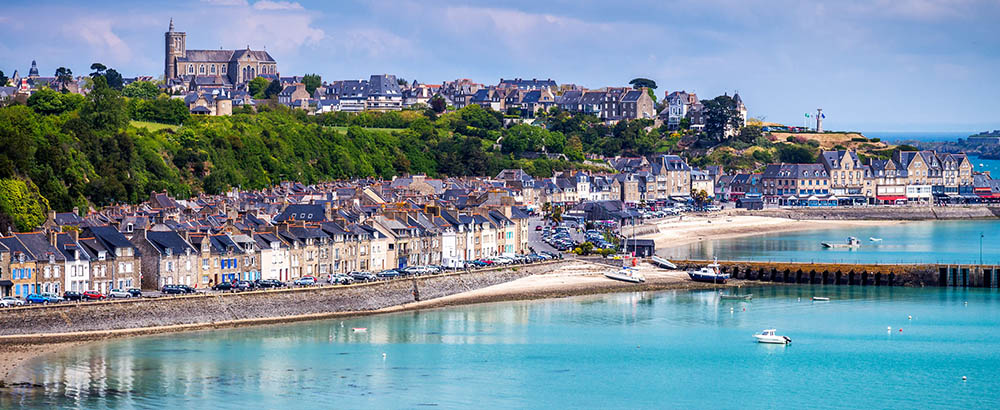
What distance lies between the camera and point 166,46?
161 meters

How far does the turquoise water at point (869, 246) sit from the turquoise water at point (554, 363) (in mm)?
17947

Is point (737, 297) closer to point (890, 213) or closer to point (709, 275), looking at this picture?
point (709, 275)

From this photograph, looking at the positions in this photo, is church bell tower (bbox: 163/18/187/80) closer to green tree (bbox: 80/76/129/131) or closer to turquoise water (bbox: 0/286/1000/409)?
green tree (bbox: 80/76/129/131)

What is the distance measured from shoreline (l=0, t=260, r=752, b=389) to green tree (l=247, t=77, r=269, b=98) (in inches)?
3662

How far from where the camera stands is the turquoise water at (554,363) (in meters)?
38.5

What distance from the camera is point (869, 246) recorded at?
83125mm

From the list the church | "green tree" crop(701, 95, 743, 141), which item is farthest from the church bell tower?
"green tree" crop(701, 95, 743, 141)

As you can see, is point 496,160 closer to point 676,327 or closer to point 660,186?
point 660,186

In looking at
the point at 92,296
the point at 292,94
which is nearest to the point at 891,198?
the point at 292,94

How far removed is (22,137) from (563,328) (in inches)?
1199

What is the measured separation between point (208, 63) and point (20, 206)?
103882mm

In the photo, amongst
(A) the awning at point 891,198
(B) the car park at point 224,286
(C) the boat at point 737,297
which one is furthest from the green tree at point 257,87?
(B) the car park at point 224,286

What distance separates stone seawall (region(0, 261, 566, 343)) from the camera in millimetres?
42188

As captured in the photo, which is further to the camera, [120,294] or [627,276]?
[627,276]
